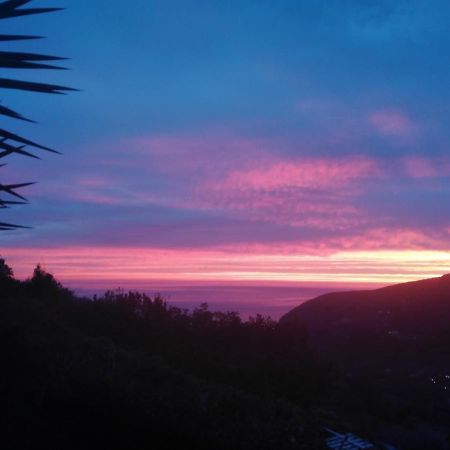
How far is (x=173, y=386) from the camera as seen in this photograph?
11367 millimetres

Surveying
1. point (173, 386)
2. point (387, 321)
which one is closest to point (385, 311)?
point (387, 321)

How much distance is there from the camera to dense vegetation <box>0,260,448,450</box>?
899cm

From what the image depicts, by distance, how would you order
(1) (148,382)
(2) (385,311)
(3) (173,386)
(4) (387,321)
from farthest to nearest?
(2) (385,311) → (4) (387,321) → (3) (173,386) → (1) (148,382)

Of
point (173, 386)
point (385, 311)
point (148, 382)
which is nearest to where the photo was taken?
point (148, 382)

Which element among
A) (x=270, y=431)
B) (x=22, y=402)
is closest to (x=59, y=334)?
(x=22, y=402)

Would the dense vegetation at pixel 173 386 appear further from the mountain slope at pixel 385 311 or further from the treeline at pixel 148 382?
the mountain slope at pixel 385 311

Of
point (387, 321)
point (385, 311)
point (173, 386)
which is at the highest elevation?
point (385, 311)

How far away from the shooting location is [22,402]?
9.26 meters

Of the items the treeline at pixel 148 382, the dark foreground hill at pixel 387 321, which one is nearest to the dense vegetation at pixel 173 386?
the treeline at pixel 148 382

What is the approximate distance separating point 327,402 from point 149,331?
4.75 meters

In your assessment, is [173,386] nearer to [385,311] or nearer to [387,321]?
[387,321]

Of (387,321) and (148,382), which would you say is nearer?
(148,382)

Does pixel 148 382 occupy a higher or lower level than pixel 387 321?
lower

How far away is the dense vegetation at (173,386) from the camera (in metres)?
8.99
